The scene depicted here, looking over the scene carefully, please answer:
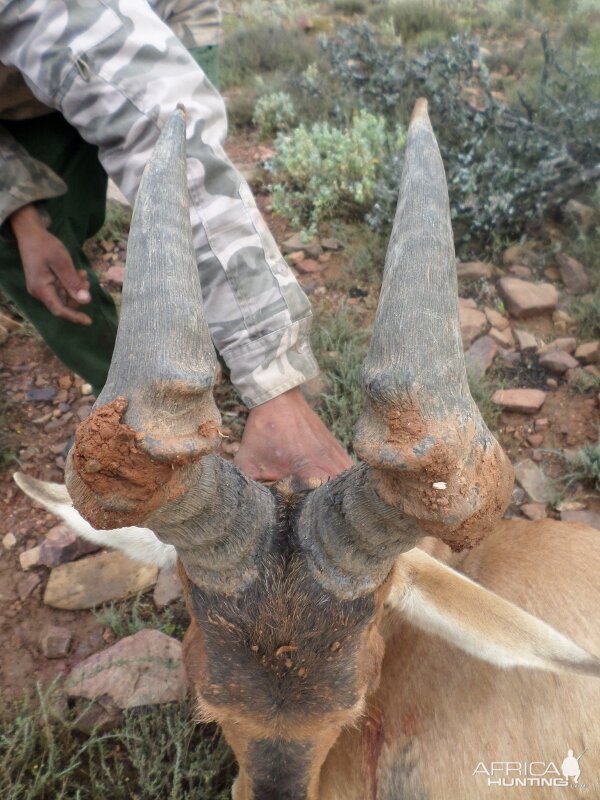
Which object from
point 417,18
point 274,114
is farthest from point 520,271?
point 417,18

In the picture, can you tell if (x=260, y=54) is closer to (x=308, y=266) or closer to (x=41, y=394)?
(x=308, y=266)

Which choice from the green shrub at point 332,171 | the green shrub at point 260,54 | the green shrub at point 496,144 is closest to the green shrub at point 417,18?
the green shrub at point 260,54

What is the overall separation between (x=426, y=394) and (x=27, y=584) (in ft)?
9.95

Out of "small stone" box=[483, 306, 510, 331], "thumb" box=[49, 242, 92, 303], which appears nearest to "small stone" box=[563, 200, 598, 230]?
"small stone" box=[483, 306, 510, 331]

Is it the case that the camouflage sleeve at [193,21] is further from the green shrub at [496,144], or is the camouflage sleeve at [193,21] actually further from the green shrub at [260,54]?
the green shrub at [260,54]

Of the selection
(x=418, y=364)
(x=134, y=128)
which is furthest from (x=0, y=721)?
(x=418, y=364)

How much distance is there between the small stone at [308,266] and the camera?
538cm

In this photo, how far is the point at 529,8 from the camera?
10.0 m

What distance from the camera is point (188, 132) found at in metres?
2.62

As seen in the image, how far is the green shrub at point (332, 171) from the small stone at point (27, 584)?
3.33 meters

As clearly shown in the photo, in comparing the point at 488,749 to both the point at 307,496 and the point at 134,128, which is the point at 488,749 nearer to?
the point at 307,496

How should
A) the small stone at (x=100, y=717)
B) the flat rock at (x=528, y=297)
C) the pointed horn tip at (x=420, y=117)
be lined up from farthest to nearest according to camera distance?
the flat rock at (x=528, y=297) < the small stone at (x=100, y=717) < the pointed horn tip at (x=420, y=117)

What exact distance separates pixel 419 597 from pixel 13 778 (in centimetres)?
190

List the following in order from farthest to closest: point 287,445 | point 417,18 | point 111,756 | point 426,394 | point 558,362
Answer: point 417,18 → point 558,362 → point 111,756 → point 287,445 → point 426,394
